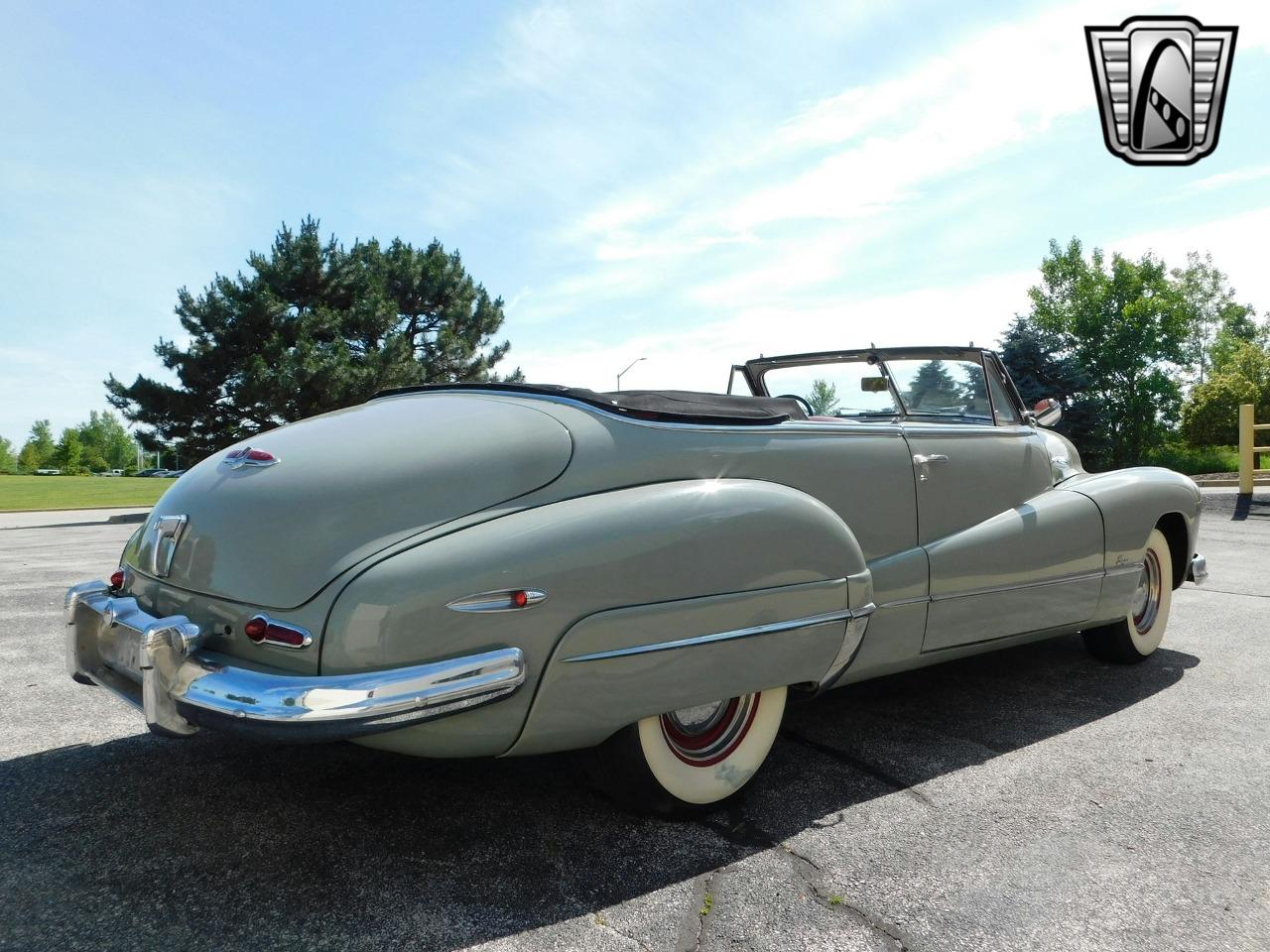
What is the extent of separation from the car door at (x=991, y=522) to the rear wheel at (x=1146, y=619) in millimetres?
626

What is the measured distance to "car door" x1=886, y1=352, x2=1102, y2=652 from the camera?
123 inches

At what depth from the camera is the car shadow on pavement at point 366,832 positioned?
1948 millimetres

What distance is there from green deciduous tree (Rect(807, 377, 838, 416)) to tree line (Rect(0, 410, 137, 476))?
323 feet

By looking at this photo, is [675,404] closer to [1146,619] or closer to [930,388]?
[930,388]

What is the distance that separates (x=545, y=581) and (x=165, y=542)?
113 cm

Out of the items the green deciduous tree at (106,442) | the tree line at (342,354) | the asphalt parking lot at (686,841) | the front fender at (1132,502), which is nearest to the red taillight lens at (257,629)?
the asphalt parking lot at (686,841)

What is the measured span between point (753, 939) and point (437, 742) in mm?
821

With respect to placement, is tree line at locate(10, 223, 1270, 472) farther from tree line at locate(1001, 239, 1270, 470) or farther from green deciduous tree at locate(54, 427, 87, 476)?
green deciduous tree at locate(54, 427, 87, 476)

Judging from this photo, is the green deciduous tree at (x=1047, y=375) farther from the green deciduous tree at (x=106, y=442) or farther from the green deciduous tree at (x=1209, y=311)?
the green deciduous tree at (x=106, y=442)

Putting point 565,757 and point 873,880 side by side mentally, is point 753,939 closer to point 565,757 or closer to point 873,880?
point 873,880

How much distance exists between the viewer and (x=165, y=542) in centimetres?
243

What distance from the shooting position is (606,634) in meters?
2.17

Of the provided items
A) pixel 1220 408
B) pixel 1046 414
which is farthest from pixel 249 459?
pixel 1220 408

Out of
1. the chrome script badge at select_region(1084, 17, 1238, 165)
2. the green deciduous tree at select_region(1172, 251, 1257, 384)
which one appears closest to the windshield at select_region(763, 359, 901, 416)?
the chrome script badge at select_region(1084, 17, 1238, 165)
